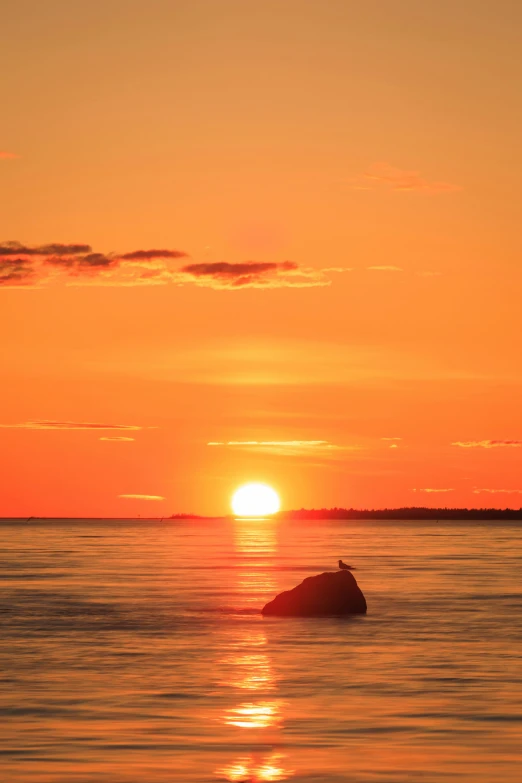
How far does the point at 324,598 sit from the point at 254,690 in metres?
20.4

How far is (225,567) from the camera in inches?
4205

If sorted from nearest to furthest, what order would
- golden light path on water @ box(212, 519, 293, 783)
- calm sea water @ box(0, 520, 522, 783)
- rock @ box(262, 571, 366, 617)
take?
golden light path on water @ box(212, 519, 293, 783) → calm sea water @ box(0, 520, 522, 783) → rock @ box(262, 571, 366, 617)

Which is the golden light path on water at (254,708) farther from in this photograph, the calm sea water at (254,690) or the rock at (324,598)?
the rock at (324,598)

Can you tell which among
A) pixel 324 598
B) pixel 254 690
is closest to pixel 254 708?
pixel 254 690

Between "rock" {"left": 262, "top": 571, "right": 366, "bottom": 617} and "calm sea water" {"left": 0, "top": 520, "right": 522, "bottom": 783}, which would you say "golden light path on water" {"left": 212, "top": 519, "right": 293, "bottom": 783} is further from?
"rock" {"left": 262, "top": 571, "right": 366, "bottom": 617}

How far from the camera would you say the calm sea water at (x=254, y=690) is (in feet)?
73.5

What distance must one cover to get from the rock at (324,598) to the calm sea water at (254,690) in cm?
117

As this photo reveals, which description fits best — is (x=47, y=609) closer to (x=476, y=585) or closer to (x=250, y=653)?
(x=250, y=653)

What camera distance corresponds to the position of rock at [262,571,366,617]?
52344 mm

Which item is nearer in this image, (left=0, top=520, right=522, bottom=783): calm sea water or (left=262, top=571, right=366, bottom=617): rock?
(left=0, top=520, right=522, bottom=783): calm sea water

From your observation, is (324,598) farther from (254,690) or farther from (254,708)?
(254,708)

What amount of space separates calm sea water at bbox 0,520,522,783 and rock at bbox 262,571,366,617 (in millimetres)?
1165

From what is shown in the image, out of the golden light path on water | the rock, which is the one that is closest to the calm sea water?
the golden light path on water

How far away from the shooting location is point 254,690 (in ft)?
106
